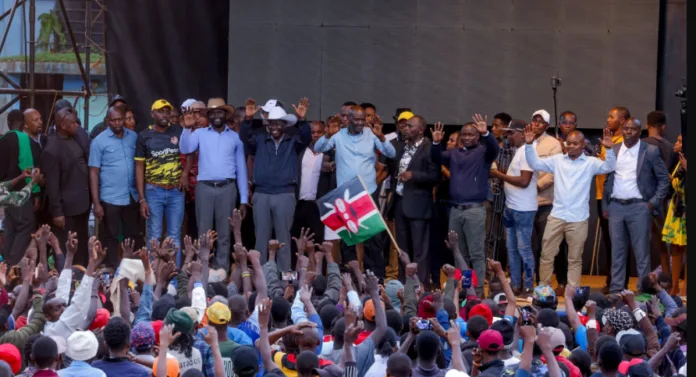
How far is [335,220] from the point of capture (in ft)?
40.2

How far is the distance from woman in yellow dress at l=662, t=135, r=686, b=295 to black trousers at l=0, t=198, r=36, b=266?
6489 mm

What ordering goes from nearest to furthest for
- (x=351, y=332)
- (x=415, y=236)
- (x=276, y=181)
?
(x=351, y=332) < (x=415, y=236) < (x=276, y=181)

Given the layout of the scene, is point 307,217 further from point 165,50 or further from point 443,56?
point 165,50

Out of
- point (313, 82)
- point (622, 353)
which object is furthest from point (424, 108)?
point (622, 353)

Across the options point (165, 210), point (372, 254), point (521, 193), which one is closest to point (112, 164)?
point (165, 210)

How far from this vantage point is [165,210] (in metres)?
13.1

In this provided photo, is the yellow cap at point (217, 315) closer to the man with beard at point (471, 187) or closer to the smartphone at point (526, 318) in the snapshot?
the smartphone at point (526, 318)

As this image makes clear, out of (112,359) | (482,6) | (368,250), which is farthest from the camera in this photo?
(482,6)

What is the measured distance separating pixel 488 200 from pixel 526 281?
1.29 meters

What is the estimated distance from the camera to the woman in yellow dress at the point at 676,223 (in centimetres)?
1221

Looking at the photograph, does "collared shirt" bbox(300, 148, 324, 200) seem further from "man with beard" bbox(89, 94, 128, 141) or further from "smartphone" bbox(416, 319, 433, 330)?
"smartphone" bbox(416, 319, 433, 330)

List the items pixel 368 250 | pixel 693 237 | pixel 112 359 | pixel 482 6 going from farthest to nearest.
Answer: pixel 482 6 → pixel 368 250 → pixel 112 359 → pixel 693 237

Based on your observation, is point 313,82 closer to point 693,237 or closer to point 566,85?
point 566,85

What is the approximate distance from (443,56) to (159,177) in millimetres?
4015
